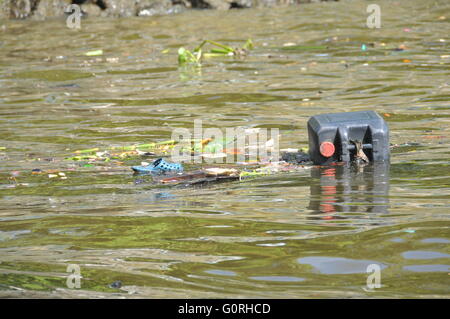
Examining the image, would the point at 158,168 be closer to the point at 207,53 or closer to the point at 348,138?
the point at 348,138

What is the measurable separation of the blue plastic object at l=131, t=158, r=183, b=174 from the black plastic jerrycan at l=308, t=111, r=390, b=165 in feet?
3.22

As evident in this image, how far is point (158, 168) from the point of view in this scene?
216 inches

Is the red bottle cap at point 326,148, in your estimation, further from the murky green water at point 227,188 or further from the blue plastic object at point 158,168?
the blue plastic object at point 158,168

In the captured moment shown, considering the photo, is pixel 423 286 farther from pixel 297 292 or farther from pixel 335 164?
pixel 335 164

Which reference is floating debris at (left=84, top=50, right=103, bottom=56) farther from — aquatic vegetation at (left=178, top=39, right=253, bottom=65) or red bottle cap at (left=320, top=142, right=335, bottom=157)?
red bottle cap at (left=320, top=142, right=335, bottom=157)

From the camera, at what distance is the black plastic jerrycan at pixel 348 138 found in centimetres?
542

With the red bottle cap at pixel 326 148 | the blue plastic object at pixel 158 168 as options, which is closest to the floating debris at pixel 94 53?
the blue plastic object at pixel 158 168

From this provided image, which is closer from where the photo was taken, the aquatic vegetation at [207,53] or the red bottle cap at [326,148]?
the red bottle cap at [326,148]

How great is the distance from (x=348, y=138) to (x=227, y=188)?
38.9 inches

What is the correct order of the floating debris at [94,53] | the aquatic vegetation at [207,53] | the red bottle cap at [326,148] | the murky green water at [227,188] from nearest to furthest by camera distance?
1. the murky green water at [227,188]
2. the red bottle cap at [326,148]
3. the aquatic vegetation at [207,53]
4. the floating debris at [94,53]

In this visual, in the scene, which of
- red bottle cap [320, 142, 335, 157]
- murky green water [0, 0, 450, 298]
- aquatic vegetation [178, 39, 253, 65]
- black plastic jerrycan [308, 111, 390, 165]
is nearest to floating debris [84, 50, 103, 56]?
murky green water [0, 0, 450, 298]

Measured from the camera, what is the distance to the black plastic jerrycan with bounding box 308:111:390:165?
542cm

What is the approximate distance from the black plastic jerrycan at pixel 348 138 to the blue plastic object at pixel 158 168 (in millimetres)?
982

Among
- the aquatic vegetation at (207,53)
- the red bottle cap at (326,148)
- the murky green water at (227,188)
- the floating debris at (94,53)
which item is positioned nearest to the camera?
the murky green water at (227,188)
